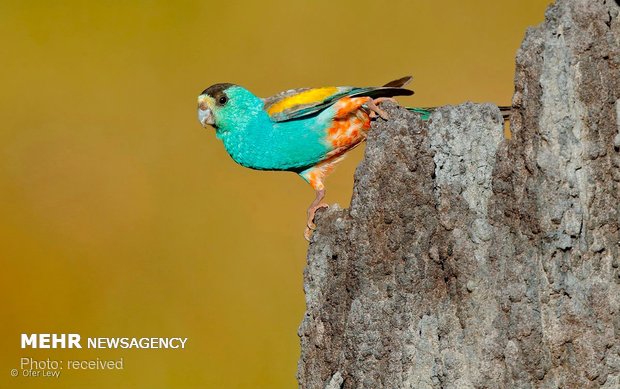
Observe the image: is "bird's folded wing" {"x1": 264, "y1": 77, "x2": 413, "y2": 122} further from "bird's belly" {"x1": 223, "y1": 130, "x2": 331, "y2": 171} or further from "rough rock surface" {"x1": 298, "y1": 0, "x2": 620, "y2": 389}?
"rough rock surface" {"x1": 298, "y1": 0, "x2": 620, "y2": 389}

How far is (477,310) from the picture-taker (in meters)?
3.48

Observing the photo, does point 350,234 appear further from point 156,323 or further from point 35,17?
point 35,17

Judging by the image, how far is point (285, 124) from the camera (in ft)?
15.5

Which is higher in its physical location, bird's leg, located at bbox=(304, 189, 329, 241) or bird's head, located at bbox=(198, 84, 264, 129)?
bird's head, located at bbox=(198, 84, 264, 129)

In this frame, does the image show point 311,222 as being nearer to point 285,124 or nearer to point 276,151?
point 276,151

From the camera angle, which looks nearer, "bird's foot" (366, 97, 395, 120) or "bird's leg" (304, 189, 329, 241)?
"bird's foot" (366, 97, 395, 120)

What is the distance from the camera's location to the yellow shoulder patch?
4.65 metres

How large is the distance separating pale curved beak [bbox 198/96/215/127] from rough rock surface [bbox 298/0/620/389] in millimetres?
1191

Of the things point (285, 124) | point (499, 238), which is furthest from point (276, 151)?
point (499, 238)

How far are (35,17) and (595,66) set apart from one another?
23.7ft

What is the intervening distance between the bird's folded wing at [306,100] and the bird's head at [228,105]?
0.27 ft

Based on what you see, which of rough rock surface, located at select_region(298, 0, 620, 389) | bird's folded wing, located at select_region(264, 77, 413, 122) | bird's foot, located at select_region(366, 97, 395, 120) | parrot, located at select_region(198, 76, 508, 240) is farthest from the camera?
parrot, located at select_region(198, 76, 508, 240)

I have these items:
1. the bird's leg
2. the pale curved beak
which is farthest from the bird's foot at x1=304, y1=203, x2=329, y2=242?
the pale curved beak

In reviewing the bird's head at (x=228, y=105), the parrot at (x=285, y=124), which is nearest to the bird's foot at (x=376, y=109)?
the parrot at (x=285, y=124)
